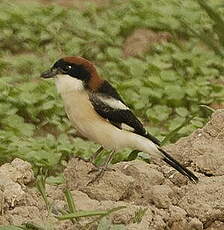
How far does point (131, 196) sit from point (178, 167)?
0.39 meters

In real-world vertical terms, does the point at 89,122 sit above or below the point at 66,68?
below

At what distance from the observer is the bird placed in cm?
650

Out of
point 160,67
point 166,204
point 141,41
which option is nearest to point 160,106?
point 160,67

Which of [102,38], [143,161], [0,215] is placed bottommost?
[102,38]

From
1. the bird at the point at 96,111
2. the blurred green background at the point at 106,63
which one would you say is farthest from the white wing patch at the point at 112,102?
the blurred green background at the point at 106,63

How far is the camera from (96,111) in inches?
258

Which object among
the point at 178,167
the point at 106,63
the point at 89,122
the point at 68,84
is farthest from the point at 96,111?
the point at 106,63

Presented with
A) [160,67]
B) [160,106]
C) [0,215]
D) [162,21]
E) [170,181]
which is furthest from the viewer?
[162,21]

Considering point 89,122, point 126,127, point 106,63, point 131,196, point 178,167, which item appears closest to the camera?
point 131,196

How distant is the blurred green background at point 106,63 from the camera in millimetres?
8805

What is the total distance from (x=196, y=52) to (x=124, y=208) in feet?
17.6

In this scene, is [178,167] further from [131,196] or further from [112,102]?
[112,102]

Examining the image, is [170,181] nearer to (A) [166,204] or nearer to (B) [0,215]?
(A) [166,204]

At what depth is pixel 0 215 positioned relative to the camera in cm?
566
